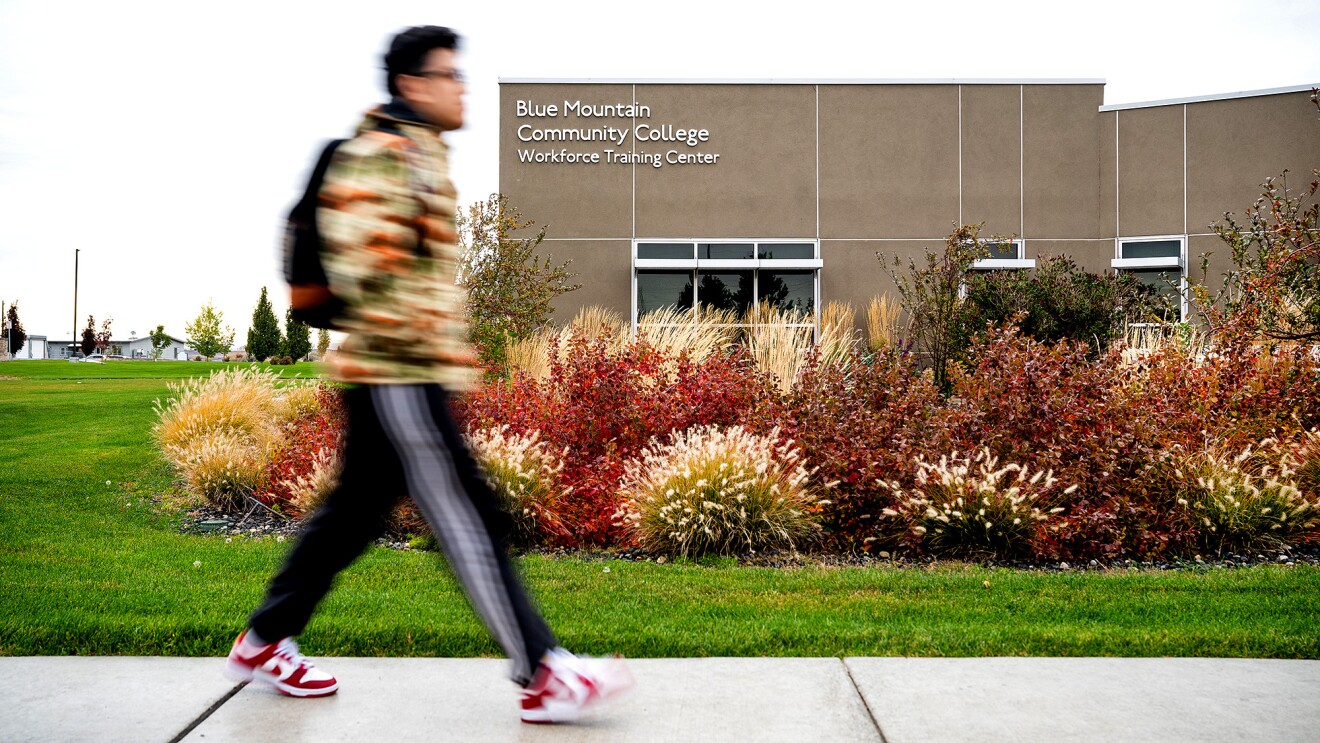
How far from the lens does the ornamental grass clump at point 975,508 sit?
17.4 feet

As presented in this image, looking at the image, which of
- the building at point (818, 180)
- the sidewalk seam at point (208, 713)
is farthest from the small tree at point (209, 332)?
the sidewalk seam at point (208, 713)

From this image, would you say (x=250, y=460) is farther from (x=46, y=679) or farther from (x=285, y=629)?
(x=285, y=629)

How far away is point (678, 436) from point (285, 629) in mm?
3511

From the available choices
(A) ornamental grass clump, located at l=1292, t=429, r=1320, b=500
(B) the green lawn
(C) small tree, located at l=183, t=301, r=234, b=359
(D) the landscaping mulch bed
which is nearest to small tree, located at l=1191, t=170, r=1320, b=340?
(A) ornamental grass clump, located at l=1292, t=429, r=1320, b=500

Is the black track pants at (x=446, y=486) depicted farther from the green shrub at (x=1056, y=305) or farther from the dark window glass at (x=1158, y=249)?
the dark window glass at (x=1158, y=249)

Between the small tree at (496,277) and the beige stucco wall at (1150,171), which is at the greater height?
the beige stucco wall at (1150,171)

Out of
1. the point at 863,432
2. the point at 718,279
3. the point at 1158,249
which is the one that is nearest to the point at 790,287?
the point at 718,279

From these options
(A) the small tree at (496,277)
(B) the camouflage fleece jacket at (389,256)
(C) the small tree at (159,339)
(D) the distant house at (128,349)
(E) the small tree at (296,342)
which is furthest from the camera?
(D) the distant house at (128,349)

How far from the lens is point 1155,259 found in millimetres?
18469

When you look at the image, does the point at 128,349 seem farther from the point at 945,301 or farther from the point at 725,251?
the point at 945,301

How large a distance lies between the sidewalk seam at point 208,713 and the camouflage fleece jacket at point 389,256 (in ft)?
3.65

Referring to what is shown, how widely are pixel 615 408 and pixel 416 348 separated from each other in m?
4.38

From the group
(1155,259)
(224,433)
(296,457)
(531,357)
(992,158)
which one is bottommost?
(296,457)

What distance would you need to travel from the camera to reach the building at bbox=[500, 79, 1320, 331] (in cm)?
1880
